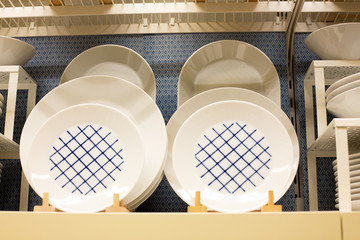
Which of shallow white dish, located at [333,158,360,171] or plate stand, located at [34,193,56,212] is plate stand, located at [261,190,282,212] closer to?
shallow white dish, located at [333,158,360,171]

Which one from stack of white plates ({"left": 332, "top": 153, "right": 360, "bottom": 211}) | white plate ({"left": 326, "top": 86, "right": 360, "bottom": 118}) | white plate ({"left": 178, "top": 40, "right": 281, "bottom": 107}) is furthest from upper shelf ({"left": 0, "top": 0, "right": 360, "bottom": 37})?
stack of white plates ({"left": 332, "top": 153, "right": 360, "bottom": 211})

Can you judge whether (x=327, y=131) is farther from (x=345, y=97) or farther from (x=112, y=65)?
(x=112, y=65)

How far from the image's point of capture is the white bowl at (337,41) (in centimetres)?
144

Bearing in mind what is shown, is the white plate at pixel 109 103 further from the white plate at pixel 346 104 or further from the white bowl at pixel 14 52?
the white plate at pixel 346 104

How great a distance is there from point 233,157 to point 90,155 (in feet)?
1.23

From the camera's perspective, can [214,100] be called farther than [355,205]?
Yes

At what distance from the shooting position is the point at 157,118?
4.82ft

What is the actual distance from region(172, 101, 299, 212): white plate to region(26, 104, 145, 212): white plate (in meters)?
0.13

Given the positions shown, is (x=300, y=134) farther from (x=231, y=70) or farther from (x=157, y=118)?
(x=157, y=118)

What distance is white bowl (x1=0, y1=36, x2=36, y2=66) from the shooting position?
5.09 ft

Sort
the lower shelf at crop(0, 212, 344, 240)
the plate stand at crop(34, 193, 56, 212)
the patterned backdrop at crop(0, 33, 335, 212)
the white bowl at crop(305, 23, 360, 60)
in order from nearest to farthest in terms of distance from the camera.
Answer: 1. the lower shelf at crop(0, 212, 344, 240)
2. the plate stand at crop(34, 193, 56, 212)
3. the white bowl at crop(305, 23, 360, 60)
4. the patterned backdrop at crop(0, 33, 335, 212)

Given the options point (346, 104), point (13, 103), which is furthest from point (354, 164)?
point (13, 103)

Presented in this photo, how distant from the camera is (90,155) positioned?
53.9 inches

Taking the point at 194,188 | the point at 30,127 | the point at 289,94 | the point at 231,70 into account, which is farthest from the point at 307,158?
the point at 30,127
